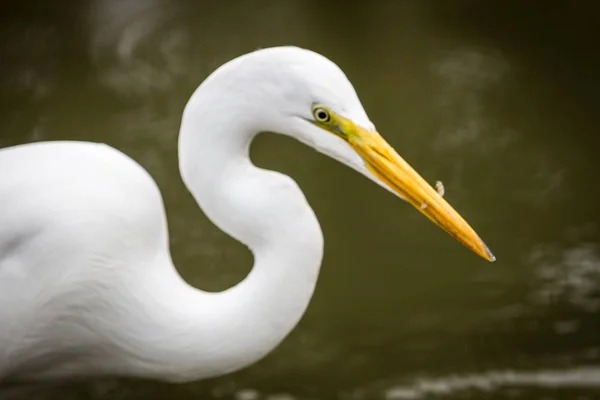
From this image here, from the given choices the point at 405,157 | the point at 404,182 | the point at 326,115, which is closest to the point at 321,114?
the point at 326,115

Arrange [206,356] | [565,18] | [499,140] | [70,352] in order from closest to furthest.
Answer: [206,356] < [70,352] < [499,140] < [565,18]

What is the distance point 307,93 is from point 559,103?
5.92ft

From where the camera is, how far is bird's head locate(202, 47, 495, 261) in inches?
46.6

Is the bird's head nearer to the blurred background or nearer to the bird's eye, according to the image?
the bird's eye

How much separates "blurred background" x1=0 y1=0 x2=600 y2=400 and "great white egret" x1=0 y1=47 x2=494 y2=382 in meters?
0.36

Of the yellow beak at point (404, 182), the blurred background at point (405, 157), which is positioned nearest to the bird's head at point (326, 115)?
the yellow beak at point (404, 182)

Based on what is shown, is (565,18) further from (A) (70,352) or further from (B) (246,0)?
(A) (70,352)

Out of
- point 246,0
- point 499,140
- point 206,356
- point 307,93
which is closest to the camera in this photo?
point 307,93

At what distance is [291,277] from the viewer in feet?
4.23

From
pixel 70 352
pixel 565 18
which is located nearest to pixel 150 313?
pixel 70 352

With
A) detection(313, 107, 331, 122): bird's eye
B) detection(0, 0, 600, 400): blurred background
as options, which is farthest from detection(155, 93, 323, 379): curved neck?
detection(0, 0, 600, 400): blurred background

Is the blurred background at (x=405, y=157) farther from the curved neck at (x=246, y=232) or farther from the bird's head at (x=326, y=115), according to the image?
the bird's head at (x=326, y=115)

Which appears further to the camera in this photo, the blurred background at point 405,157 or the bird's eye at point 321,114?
the blurred background at point 405,157

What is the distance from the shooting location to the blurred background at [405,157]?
1930 mm
